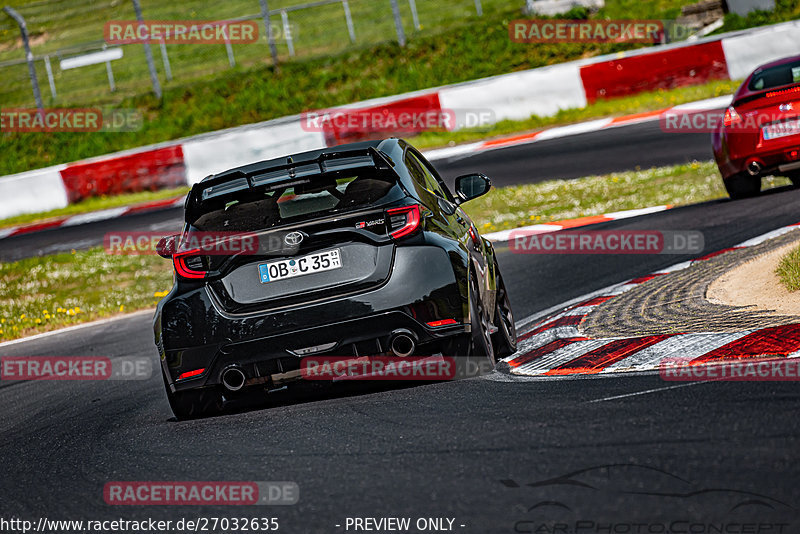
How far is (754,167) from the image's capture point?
11953 millimetres

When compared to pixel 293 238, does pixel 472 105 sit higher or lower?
higher

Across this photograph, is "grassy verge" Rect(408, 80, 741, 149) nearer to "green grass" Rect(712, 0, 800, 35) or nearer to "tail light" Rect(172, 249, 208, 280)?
"green grass" Rect(712, 0, 800, 35)

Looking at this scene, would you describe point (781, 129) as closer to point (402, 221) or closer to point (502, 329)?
point (502, 329)

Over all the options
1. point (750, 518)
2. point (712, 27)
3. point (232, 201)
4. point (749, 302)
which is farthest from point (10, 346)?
point (712, 27)

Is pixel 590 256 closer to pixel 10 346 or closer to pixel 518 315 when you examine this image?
pixel 518 315

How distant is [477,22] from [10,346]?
18849mm

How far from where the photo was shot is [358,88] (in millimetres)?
27344

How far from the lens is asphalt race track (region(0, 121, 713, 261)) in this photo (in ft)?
55.4

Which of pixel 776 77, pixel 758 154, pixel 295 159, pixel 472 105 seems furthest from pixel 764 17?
pixel 295 159

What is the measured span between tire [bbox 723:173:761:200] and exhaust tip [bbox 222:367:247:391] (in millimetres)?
8049

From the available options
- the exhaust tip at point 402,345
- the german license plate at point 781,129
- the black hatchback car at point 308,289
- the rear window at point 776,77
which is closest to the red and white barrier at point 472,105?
the rear window at point 776,77

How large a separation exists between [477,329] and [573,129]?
50.4 ft

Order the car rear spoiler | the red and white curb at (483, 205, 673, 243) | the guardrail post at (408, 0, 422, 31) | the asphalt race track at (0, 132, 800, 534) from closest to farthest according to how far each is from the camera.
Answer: the asphalt race track at (0, 132, 800, 534), the car rear spoiler, the red and white curb at (483, 205, 673, 243), the guardrail post at (408, 0, 422, 31)

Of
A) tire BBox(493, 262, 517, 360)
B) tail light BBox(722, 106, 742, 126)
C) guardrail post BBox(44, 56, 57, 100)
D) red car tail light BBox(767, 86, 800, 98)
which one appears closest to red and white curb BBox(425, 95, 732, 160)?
tail light BBox(722, 106, 742, 126)
